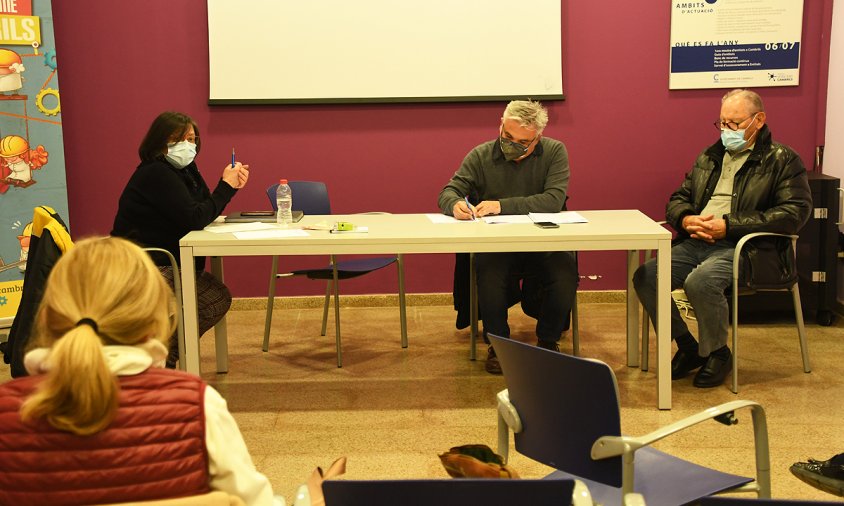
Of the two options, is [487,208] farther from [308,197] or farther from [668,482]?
[668,482]

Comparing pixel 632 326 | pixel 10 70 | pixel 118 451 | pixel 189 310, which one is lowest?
pixel 632 326

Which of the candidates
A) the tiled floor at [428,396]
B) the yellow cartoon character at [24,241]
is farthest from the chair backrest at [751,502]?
the yellow cartoon character at [24,241]

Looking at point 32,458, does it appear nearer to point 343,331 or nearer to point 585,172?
point 343,331

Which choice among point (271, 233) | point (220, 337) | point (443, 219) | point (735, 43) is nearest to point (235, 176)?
point (271, 233)

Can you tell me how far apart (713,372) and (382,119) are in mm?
2408

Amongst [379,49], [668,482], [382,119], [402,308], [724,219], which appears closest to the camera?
[668,482]

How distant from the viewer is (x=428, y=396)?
422cm

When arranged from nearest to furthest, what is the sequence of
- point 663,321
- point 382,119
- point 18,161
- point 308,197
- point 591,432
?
1. point 591,432
2. point 663,321
3. point 308,197
4. point 18,161
5. point 382,119

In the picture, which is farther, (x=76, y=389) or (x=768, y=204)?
(x=768, y=204)

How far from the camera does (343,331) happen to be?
5.37 meters

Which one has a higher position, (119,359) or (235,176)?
(235,176)

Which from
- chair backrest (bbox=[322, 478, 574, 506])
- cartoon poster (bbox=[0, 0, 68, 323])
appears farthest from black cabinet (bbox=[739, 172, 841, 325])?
chair backrest (bbox=[322, 478, 574, 506])

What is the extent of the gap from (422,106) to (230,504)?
4.17 m

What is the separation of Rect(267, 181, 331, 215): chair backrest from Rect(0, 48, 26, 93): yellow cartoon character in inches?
57.4
